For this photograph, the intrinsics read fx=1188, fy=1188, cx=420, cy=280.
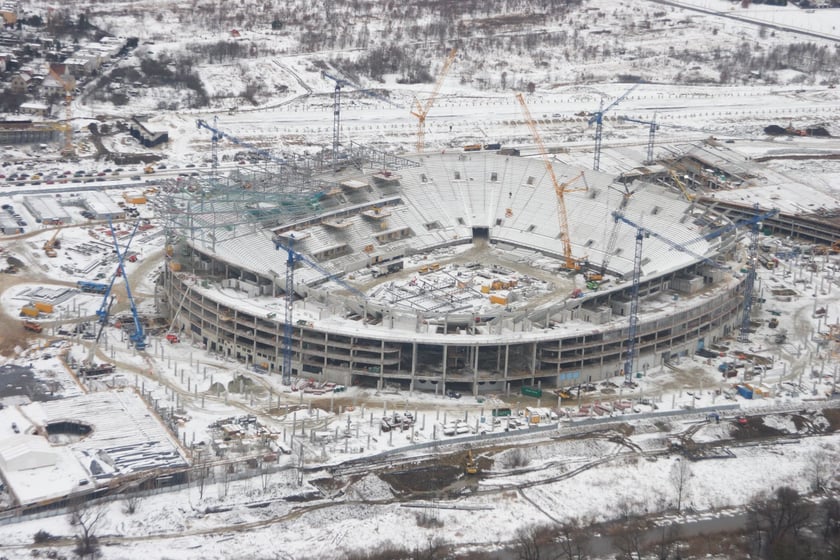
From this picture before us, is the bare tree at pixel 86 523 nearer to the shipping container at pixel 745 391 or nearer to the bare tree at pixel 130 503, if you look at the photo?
the bare tree at pixel 130 503

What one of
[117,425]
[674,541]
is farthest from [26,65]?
[674,541]

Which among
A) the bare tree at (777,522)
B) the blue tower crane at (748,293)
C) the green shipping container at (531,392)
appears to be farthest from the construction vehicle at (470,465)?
the blue tower crane at (748,293)

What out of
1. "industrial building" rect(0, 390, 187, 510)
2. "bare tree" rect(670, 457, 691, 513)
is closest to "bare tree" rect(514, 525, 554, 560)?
"bare tree" rect(670, 457, 691, 513)

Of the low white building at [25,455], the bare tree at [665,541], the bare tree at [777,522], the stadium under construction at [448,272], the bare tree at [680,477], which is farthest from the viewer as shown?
the stadium under construction at [448,272]

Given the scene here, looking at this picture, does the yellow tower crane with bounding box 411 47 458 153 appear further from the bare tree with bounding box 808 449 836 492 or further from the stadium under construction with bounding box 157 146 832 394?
the bare tree with bounding box 808 449 836 492

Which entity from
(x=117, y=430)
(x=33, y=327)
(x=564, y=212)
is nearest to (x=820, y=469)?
(x=564, y=212)

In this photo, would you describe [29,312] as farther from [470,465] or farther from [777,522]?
[777,522]
